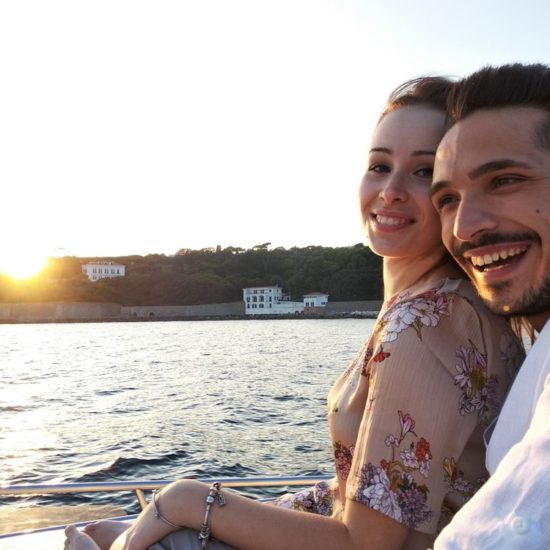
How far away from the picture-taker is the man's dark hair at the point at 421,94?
1719mm

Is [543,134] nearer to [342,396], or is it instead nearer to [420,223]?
[420,223]

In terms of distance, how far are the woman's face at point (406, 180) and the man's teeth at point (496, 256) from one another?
1.06ft

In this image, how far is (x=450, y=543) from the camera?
29.1 inches

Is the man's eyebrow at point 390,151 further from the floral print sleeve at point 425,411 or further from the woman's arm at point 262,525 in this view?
the woman's arm at point 262,525

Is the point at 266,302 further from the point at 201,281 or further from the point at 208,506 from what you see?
the point at 208,506

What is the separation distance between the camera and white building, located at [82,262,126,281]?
4267 inches

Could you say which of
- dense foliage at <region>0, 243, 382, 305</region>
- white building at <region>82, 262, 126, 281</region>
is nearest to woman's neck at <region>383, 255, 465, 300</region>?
dense foliage at <region>0, 243, 382, 305</region>

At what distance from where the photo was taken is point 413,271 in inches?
70.4

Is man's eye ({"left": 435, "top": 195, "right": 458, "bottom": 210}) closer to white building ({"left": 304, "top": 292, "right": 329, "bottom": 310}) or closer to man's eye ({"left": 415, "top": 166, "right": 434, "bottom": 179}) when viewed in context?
man's eye ({"left": 415, "top": 166, "right": 434, "bottom": 179})

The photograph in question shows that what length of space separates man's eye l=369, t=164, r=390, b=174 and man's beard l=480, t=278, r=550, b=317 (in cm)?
53

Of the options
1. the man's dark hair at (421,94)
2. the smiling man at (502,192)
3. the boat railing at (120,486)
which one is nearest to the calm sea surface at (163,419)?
the boat railing at (120,486)

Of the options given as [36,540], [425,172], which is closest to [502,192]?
[425,172]

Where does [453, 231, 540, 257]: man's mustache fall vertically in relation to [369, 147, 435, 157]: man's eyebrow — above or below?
below

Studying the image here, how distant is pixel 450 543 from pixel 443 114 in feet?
3.98
